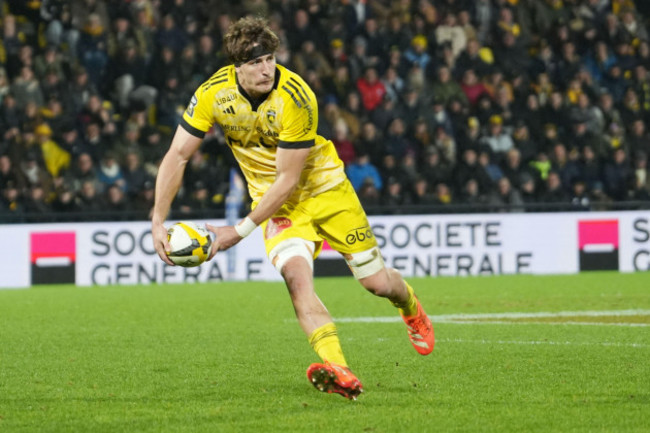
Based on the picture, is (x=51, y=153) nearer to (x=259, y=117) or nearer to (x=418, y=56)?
(x=418, y=56)

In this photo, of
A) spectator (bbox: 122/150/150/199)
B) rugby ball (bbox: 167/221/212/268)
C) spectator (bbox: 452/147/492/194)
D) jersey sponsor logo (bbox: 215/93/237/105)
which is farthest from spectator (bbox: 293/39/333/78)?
rugby ball (bbox: 167/221/212/268)

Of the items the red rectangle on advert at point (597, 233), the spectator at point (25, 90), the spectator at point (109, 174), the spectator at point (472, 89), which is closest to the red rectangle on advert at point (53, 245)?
the spectator at point (109, 174)

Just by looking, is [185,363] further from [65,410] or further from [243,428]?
[243,428]

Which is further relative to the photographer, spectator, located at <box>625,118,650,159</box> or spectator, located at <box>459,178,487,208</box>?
spectator, located at <box>625,118,650,159</box>

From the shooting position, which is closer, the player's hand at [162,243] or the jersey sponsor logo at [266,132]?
the player's hand at [162,243]

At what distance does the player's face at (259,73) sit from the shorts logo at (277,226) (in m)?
0.84

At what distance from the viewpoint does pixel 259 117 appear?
273 inches

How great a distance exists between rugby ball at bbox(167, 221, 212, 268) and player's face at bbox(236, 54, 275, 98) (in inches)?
33.1

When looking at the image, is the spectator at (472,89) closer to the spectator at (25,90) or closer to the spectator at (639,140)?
the spectator at (639,140)

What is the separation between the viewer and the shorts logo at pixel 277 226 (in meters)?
7.29

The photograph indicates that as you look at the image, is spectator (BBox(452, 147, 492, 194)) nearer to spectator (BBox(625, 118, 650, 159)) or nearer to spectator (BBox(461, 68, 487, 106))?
spectator (BBox(461, 68, 487, 106))

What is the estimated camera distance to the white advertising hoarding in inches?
701

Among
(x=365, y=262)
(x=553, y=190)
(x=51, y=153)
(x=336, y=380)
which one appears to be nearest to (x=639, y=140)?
(x=553, y=190)

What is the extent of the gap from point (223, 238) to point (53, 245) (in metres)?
11.8
